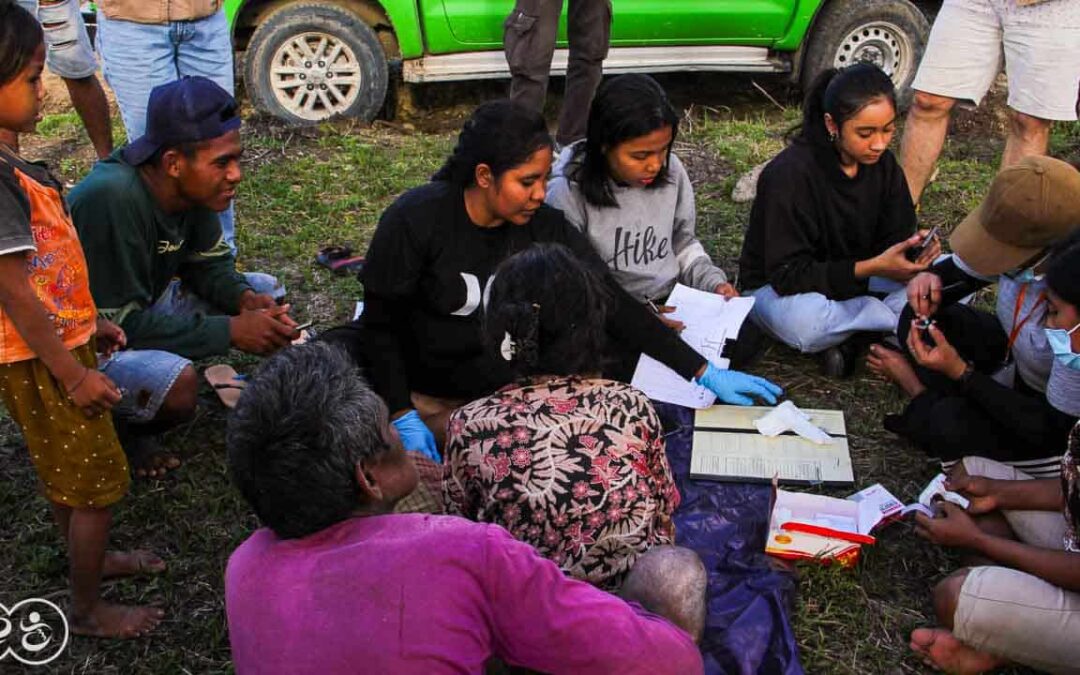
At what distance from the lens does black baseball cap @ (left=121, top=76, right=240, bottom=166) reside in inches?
113

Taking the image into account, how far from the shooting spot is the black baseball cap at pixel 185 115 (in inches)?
113

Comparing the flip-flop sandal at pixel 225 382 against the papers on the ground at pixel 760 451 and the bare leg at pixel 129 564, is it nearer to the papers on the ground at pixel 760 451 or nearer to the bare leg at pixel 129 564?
the bare leg at pixel 129 564

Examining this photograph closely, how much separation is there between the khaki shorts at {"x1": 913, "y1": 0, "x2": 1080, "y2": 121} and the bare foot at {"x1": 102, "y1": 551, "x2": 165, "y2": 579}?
362 centimetres

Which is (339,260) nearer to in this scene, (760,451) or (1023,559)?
(760,451)

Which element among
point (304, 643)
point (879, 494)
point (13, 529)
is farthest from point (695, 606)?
point (13, 529)

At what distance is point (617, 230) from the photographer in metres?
3.64

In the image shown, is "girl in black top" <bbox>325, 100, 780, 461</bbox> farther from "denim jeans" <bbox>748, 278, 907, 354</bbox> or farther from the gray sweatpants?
the gray sweatpants

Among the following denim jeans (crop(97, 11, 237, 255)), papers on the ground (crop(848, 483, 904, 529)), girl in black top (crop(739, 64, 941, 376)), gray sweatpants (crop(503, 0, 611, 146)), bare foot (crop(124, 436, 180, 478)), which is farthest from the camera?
gray sweatpants (crop(503, 0, 611, 146))

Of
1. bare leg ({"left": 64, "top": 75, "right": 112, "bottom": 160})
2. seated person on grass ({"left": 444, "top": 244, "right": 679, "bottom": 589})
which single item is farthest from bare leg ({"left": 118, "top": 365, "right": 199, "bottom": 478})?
bare leg ({"left": 64, "top": 75, "right": 112, "bottom": 160})

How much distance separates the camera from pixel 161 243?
122 inches

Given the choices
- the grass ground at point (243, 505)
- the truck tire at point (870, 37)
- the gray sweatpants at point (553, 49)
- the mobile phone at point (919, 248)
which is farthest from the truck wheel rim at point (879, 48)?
the mobile phone at point (919, 248)

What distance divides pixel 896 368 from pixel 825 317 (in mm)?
321

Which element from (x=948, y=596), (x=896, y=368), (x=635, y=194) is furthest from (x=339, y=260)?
(x=948, y=596)

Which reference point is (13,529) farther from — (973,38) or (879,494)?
(973,38)
